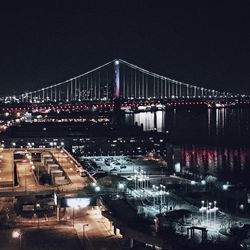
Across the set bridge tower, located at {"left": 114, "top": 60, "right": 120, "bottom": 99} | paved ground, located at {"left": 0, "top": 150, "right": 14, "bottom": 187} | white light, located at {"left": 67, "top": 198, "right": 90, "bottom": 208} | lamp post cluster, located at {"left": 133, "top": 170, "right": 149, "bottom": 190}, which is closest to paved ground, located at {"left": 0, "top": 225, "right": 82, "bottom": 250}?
white light, located at {"left": 67, "top": 198, "right": 90, "bottom": 208}

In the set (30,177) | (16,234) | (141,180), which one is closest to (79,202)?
(16,234)

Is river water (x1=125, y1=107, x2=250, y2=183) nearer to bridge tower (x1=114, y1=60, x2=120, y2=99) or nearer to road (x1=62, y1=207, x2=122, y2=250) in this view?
bridge tower (x1=114, y1=60, x2=120, y2=99)

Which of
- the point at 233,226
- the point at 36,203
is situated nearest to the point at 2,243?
the point at 36,203

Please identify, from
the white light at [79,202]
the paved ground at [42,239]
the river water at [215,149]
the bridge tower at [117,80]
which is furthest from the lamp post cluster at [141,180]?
the bridge tower at [117,80]

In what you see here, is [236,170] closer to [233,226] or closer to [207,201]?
[207,201]

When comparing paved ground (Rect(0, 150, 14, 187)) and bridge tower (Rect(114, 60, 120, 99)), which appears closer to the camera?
paved ground (Rect(0, 150, 14, 187))

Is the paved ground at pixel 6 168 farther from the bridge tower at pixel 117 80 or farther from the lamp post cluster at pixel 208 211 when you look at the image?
the bridge tower at pixel 117 80
